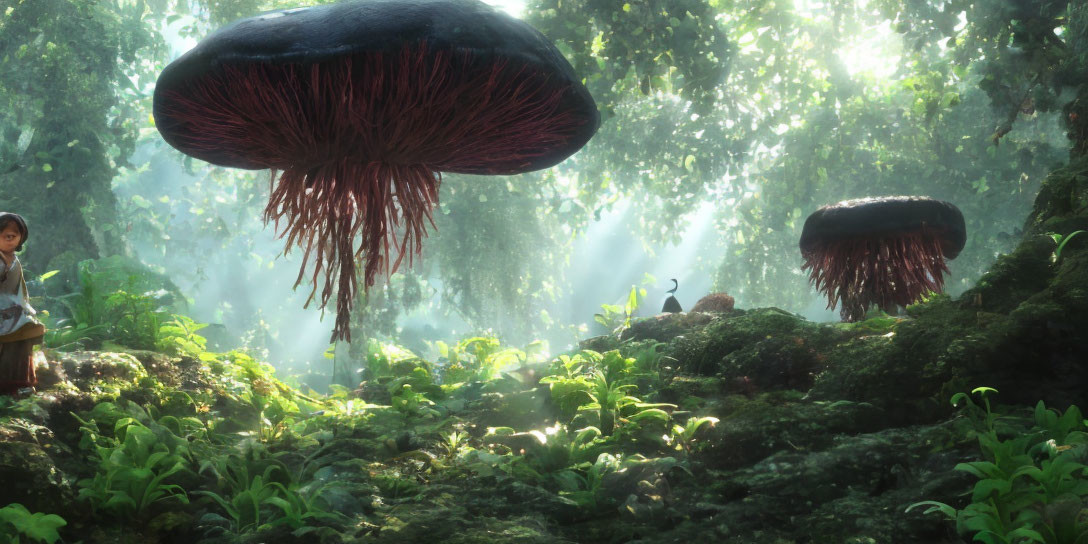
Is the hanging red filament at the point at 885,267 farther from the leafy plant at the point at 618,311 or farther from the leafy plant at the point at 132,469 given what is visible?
the leafy plant at the point at 132,469

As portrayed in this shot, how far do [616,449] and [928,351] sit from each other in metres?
1.60

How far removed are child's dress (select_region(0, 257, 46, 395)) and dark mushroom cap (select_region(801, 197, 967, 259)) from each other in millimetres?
5269

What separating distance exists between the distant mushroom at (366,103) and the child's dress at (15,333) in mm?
1087

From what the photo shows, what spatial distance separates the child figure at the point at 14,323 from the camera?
3393 millimetres

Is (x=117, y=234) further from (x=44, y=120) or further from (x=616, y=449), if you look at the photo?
(x=616, y=449)

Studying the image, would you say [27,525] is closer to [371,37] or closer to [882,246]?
[371,37]

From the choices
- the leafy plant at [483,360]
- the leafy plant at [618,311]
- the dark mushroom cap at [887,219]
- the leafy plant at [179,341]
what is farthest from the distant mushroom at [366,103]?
the leafy plant at [618,311]

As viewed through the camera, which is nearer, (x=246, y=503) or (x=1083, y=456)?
(x=1083, y=456)

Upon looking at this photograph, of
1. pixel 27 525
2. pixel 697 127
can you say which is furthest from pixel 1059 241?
pixel 697 127

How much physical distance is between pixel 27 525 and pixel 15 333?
144 centimetres

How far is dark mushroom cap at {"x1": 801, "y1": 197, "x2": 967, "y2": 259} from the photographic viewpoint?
17.0 feet

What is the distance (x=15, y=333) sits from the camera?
11.3ft

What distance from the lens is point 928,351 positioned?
11.0 feet

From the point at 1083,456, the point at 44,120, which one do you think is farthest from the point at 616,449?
the point at 44,120
